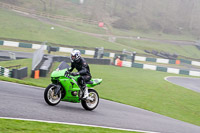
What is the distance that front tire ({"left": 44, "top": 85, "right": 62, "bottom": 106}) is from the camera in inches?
343

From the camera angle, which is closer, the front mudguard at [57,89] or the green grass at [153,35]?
the front mudguard at [57,89]

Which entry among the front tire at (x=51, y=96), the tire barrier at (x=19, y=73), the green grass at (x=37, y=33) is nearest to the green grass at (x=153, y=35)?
the green grass at (x=37, y=33)

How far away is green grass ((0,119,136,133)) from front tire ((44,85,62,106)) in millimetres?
1729

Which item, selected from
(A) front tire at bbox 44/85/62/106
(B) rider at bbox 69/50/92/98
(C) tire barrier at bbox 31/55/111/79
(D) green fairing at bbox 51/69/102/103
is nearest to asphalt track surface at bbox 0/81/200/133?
(A) front tire at bbox 44/85/62/106

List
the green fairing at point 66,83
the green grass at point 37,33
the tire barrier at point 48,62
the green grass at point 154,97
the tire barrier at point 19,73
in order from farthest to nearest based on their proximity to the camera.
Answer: the green grass at point 37,33, the tire barrier at point 48,62, the tire barrier at point 19,73, the green grass at point 154,97, the green fairing at point 66,83

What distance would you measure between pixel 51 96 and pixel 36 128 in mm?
2321

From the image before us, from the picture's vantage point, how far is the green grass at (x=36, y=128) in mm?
6234

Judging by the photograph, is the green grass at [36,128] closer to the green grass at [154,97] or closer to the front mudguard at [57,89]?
the front mudguard at [57,89]

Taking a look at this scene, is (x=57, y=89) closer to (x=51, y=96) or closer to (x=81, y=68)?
(x=51, y=96)

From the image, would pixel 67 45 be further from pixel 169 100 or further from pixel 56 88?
pixel 56 88

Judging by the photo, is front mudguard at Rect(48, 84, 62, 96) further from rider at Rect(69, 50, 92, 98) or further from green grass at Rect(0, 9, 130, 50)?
green grass at Rect(0, 9, 130, 50)

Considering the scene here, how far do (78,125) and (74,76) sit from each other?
7.81 ft

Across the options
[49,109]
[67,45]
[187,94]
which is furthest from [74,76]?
[67,45]

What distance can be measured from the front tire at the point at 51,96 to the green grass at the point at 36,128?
1.73 m
